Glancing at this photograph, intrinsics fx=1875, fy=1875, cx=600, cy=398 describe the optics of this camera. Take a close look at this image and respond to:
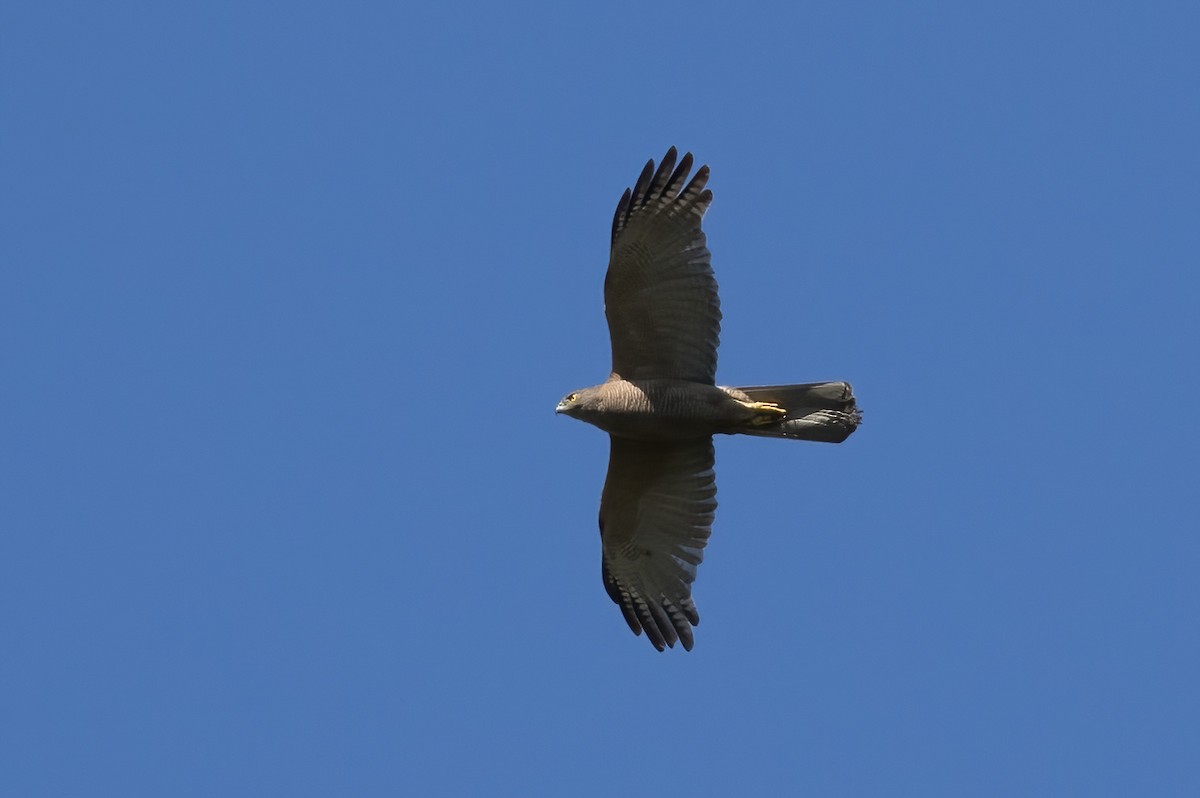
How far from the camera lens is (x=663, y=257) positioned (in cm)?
1391

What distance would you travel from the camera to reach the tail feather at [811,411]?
14.3 m

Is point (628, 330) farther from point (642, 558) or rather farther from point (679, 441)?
point (642, 558)

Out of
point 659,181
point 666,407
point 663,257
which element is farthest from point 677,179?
point 666,407

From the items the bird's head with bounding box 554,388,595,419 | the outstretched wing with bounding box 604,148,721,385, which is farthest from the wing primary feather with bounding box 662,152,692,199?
the bird's head with bounding box 554,388,595,419

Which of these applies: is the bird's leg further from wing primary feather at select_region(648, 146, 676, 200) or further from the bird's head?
wing primary feather at select_region(648, 146, 676, 200)

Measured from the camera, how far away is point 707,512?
14.7 metres

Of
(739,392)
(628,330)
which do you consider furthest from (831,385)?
(628,330)

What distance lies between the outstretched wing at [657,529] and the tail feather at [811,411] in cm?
62

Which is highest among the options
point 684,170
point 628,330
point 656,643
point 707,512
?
point 684,170

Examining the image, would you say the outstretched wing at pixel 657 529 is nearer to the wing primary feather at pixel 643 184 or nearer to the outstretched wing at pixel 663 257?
the outstretched wing at pixel 663 257

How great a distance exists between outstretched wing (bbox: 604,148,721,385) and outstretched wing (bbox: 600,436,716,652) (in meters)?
1.11

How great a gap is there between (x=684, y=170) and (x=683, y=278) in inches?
31.5

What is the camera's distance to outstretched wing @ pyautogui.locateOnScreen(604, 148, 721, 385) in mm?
13883

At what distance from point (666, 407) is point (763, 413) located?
0.75 metres
